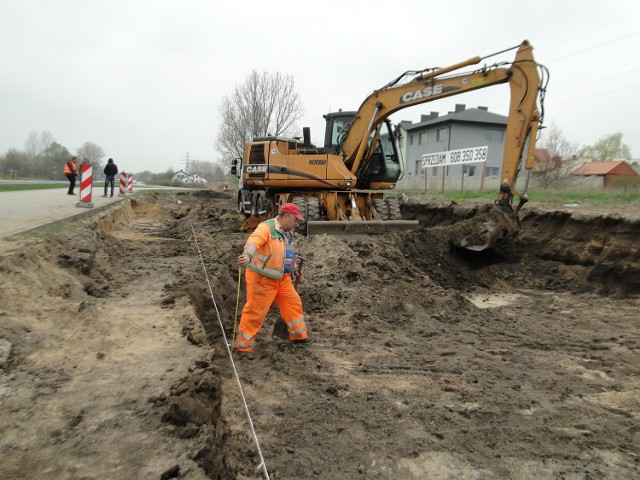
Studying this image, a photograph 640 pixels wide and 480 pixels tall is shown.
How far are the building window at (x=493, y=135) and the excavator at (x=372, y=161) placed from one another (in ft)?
112

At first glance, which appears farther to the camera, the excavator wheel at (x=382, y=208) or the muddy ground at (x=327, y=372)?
the excavator wheel at (x=382, y=208)

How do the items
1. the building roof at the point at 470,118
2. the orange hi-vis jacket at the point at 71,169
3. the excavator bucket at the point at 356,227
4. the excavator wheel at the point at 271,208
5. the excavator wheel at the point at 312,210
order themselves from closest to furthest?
1. the excavator bucket at the point at 356,227
2. the excavator wheel at the point at 312,210
3. the excavator wheel at the point at 271,208
4. the orange hi-vis jacket at the point at 71,169
5. the building roof at the point at 470,118

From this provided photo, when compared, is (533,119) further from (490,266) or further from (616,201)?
(616,201)

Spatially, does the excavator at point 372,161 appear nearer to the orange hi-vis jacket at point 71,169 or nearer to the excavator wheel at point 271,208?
the excavator wheel at point 271,208

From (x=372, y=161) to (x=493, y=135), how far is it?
3531 centimetres

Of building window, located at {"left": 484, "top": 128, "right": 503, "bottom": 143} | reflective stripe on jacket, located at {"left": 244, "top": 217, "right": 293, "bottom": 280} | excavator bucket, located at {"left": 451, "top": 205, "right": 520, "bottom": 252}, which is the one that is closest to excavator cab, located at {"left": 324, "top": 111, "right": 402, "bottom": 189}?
excavator bucket, located at {"left": 451, "top": 205, "right": 520, "bottom": 252}

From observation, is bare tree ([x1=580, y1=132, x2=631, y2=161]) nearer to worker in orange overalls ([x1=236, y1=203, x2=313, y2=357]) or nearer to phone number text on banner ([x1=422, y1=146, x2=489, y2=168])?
phone number text on banner ([x1=422, y1=146, x2=489, y2=168])

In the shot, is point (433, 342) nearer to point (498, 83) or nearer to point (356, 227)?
point (356, 227)

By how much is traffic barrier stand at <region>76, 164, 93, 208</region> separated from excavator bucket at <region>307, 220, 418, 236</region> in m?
7.37

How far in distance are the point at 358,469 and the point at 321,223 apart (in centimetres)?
666

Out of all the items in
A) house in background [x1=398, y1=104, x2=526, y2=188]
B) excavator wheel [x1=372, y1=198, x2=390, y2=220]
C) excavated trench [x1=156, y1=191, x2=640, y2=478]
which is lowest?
excavated trench [x1=156, y1=191, x2=640, y2=478]

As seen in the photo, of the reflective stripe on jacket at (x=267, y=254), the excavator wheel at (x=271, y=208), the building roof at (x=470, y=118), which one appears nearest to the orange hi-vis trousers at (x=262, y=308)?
the reflective stripe on jacket at (x=267, y=254)

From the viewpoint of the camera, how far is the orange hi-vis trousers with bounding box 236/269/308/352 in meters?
4.89

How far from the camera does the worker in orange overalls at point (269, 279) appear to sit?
4.88 meters
